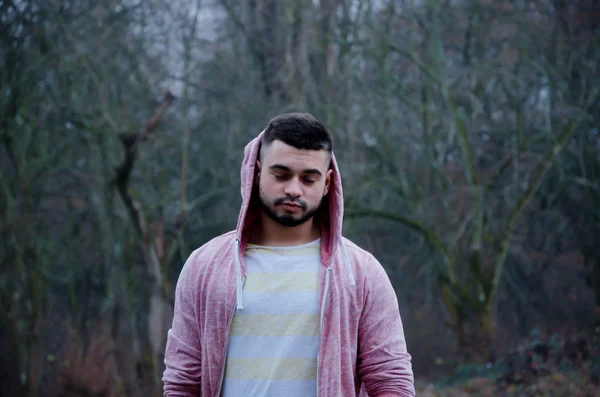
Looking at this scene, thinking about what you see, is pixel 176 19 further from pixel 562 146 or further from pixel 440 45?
pixel 562 146

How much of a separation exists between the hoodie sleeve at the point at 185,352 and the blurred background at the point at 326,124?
27.8 feet

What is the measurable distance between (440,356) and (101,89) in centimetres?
794

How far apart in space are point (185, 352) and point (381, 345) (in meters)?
0.65

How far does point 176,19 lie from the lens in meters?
12.4

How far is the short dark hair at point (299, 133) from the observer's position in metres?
2.50

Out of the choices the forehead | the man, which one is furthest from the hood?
the forehead

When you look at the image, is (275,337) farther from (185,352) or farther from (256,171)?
(256,171)

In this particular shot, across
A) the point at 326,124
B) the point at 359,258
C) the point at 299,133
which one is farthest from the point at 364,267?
the point at 326,124

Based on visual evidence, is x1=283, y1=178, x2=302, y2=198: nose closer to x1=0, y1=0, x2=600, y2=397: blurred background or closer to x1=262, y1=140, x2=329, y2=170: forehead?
x1=262, y1=140, x2=329, y2=170: forehead

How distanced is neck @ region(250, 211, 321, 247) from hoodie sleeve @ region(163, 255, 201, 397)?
30cm

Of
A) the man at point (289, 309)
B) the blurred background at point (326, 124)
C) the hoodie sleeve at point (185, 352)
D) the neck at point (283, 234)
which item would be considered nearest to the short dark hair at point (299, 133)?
the man at point (289, 309)

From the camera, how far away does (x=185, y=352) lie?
251 centimetres

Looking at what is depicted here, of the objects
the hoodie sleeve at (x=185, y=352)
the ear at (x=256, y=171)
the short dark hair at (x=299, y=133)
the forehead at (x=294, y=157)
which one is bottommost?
the hoodie sleeve at (x=185, y=352)

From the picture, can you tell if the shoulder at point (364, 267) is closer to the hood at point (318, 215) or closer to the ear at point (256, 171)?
the hood at point (318, 215)
